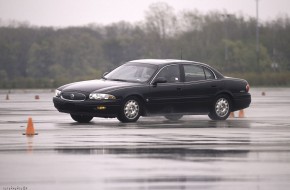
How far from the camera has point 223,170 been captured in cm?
1244

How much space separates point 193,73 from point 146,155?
10128 mm

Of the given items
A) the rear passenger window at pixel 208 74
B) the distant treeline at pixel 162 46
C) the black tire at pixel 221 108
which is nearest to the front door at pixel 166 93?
the rear passenger window at pixel 208 74

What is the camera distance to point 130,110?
22.6m

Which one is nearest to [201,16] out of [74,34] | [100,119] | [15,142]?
[74,34]

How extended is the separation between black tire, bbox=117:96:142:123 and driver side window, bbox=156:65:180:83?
1222 mm

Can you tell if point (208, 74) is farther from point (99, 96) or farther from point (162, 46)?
point (162, 46)

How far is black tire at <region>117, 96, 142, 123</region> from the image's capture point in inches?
884

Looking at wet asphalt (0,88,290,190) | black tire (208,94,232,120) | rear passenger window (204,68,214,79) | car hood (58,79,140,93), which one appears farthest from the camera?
rear passenger window (204,68,214,79)

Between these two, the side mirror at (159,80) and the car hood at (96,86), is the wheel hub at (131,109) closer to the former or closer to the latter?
the car hood at (96,86)

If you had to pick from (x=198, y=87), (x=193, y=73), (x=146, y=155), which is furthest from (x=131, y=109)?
(x=146, y=155)

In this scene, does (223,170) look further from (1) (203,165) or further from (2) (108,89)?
(2) (108,89)

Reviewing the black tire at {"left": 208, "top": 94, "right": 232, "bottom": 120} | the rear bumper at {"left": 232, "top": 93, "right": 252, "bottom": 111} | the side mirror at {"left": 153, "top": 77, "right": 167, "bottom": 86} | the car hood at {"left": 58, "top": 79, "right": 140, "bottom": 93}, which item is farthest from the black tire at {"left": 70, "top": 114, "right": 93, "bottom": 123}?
the rear bumper at {"left": 232, "top": 93, "right": 252, "bottom": 111}

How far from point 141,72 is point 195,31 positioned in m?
86.7

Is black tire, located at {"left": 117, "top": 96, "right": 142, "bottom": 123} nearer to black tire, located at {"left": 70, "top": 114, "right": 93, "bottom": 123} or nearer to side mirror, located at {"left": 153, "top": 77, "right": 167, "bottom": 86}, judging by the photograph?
side mirror, located at {"left": 153, "top": 77, "right": 167, "bottom": 86}
